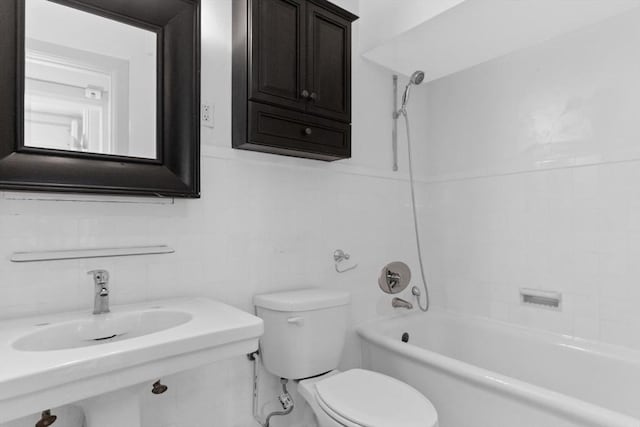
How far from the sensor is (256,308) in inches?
63.6

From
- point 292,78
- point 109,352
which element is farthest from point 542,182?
point 109,352

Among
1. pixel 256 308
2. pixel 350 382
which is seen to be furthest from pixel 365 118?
pixel 350 382

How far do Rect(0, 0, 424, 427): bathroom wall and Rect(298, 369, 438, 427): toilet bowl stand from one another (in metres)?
0.35

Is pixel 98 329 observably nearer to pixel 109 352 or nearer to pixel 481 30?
pixel 109 352

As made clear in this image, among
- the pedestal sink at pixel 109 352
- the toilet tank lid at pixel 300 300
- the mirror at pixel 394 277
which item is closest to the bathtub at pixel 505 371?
the mirror at pixel 394 277

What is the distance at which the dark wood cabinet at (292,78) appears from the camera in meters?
1.50

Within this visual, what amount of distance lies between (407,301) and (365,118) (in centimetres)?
114

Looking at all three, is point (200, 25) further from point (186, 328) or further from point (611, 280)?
point (611, 280)

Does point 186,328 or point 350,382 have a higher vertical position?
point 186,328

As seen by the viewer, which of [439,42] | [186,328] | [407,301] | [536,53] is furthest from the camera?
[407,301]

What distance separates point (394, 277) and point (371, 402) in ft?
3.17

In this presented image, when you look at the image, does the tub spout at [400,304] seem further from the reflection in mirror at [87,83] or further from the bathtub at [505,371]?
the reflection in mirror at [87,83]

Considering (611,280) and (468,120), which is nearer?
(611,280)

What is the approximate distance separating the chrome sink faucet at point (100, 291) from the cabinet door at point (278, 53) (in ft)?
2.77
